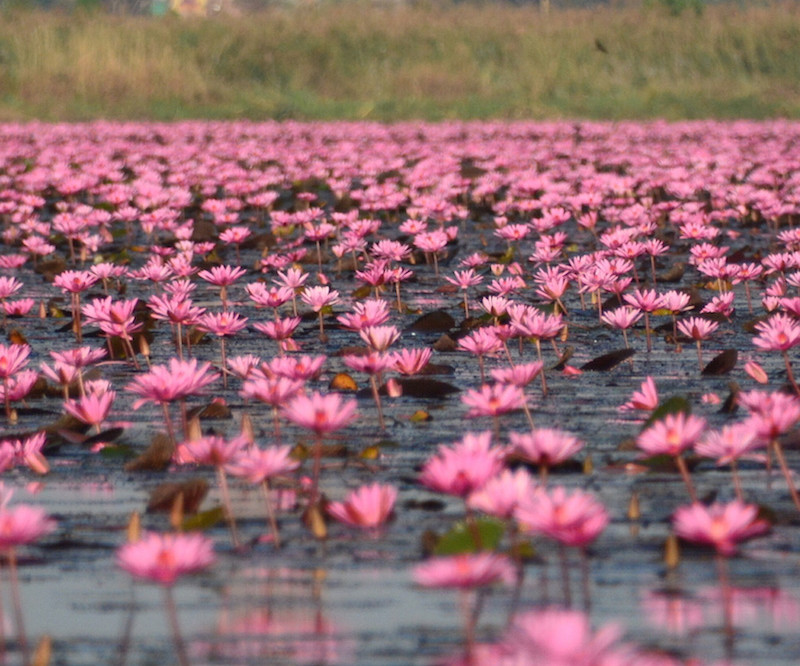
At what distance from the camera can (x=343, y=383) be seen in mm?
3926

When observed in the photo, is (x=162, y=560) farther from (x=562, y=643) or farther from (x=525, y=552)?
(x=525, y=552)

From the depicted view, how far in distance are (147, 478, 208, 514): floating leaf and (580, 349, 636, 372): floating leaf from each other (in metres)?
1.85

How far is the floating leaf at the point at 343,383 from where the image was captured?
154 inches

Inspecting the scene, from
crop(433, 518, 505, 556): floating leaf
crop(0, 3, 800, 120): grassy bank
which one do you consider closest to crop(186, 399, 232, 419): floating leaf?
crop(433, 518, 505, 556): floating leaf

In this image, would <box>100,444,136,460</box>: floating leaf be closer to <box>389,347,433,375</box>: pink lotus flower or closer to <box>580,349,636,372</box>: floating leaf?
<box>389,347,433,375</box>: pink lotus flower

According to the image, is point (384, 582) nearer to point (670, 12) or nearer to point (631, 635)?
point (631, 635)

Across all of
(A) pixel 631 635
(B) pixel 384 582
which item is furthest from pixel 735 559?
(B) pixel 384 582

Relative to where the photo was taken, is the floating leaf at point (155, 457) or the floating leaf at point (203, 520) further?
the floating leaf at point (155, 457)

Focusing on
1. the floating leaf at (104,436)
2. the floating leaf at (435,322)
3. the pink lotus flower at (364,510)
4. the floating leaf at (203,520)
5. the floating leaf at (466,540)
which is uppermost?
the pink lotus flower at (364,510)

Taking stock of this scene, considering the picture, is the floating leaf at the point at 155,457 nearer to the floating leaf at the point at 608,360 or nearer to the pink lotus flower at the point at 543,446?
the pink lotus flower at the point at 543,446

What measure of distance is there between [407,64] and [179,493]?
24.9m

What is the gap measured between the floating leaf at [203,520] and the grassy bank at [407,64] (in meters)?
20.6

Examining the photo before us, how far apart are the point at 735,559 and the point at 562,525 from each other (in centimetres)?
74

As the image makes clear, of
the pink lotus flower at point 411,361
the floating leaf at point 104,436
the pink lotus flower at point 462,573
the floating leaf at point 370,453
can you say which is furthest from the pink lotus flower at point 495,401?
the floating leaf at point 104,436
